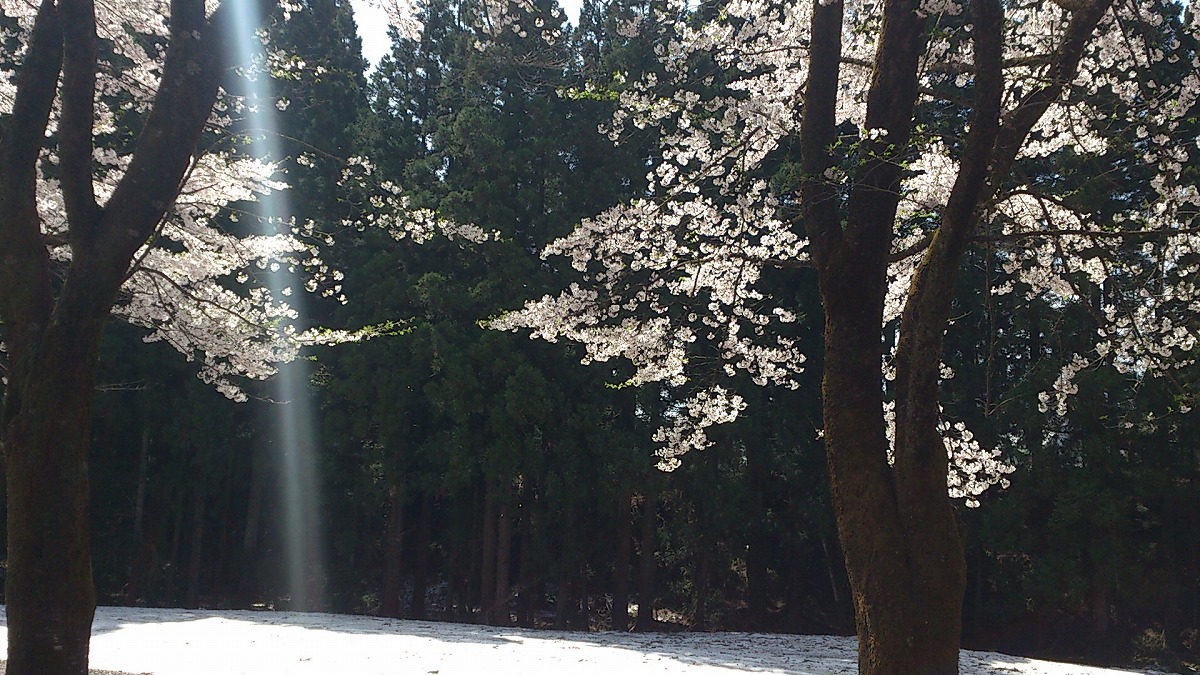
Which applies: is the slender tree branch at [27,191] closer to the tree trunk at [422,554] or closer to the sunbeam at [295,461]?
the sunbeam at [295,461]

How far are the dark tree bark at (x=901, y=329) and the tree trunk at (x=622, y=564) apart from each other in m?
9.66

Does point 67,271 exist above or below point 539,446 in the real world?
above

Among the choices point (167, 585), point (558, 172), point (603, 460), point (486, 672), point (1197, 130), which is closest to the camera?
point (486, 672)

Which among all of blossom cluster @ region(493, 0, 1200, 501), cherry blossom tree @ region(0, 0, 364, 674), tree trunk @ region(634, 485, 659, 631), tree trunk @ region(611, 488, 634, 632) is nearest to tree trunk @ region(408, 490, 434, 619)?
tree trunk @ region(611, 488, 634, 632)

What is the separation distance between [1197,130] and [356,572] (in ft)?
46.6

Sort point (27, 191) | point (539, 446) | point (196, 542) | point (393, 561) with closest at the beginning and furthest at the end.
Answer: point (27, 191), point (539, 446), point (393, 561), point (196, 542)

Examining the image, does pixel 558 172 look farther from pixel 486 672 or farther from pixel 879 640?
pixel 879 640

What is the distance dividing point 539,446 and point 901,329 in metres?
9.81

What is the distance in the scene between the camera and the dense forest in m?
12.8

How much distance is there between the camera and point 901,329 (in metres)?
3.64

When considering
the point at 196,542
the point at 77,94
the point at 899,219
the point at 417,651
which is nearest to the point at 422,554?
the point at 196,542

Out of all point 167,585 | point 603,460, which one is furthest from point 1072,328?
point 167,585

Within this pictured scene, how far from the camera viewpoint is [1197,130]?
12141 mm

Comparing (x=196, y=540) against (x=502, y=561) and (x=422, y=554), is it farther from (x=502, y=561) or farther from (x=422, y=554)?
(x=502, y=561)
